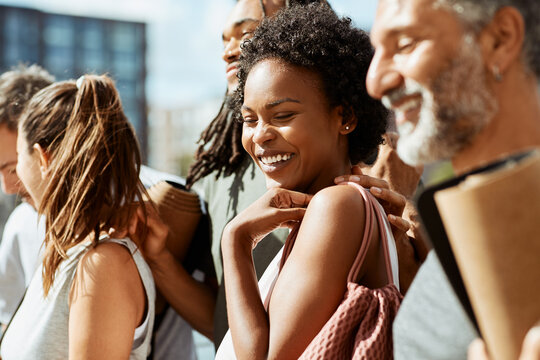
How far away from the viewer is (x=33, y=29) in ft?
229

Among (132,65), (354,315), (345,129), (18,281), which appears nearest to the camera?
(354,315)

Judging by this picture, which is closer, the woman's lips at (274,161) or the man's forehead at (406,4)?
the man's forehead at (406,4)

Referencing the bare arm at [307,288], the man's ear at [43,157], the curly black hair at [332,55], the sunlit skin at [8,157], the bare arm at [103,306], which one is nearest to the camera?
the bare arm at [307,288]

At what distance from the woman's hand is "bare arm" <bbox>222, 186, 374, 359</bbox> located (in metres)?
0.15

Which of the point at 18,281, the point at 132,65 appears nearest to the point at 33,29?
the point at 132,65

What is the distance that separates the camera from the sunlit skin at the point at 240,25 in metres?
2.32

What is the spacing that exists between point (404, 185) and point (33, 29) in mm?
75315

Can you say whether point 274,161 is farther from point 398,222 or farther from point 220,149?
point 220,149

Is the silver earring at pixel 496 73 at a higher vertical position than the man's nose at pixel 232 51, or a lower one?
lower

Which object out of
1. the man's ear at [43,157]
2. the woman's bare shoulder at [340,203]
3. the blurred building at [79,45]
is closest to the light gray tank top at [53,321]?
the man's ear at [43,157]

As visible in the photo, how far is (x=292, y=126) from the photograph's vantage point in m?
1.63

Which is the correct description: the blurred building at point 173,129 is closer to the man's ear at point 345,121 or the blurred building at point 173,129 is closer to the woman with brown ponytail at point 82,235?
the woman with brown ponytail at point 82,235

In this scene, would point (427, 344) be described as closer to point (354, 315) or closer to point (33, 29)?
point (354, 315)

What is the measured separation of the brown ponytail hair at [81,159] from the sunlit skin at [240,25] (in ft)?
1.47
